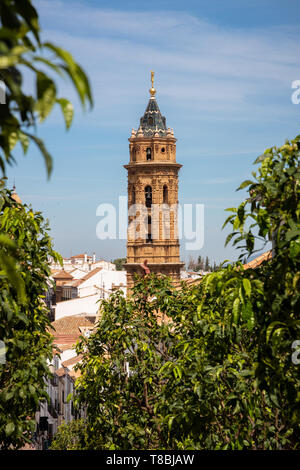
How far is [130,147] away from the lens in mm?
62000

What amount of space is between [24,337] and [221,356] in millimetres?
2237

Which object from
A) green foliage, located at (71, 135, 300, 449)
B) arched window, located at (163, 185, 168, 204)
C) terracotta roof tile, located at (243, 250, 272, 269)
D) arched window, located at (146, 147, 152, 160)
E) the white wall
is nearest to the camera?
green foliage, located at (71, 135, 300, 449)

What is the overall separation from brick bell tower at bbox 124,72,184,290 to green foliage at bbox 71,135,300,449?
4930 centimetres

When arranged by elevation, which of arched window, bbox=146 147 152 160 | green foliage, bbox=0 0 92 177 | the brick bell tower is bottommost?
green foliage, bbox=0 0 92 177

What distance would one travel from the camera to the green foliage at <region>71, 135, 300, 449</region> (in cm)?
394

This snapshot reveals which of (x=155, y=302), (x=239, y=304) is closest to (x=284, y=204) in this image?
(x=239, y=304)

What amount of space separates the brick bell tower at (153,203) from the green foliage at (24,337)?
2103 inches

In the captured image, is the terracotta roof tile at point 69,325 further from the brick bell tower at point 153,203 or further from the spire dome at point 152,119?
the spire dome at point 152,119

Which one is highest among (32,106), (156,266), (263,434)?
(156,266)

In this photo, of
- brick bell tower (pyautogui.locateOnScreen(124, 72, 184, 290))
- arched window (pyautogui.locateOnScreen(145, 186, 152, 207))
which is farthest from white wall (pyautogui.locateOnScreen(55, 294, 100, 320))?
arched window (pyautogui.locateOnScreen(145, 186, 152, 207))

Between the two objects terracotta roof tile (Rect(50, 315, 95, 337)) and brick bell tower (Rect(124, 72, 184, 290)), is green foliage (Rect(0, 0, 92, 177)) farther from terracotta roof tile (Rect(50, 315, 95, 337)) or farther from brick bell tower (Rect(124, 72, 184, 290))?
brick bell tower (Rect(124, 72, 184, 290))
